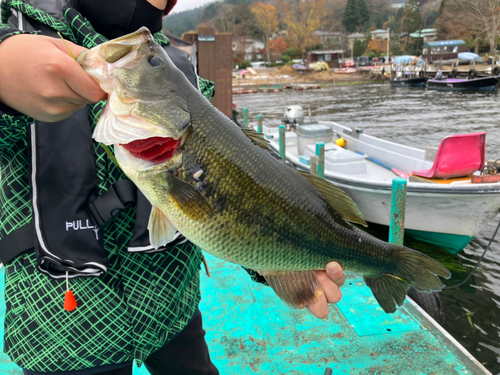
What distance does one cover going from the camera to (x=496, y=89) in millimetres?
29750

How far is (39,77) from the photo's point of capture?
94 centimetres

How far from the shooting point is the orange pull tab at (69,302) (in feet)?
4.06

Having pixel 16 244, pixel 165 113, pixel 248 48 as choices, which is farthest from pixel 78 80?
pixel 248 48

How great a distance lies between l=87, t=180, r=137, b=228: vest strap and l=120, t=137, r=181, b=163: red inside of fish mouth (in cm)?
23

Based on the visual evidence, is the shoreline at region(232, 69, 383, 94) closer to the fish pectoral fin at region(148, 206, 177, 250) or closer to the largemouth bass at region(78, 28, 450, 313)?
the largemouth bass at region(78, 28, 450, 313)

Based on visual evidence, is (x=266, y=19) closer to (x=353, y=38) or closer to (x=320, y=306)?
(x=353, y=38)

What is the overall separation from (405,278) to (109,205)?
1384 millimetres

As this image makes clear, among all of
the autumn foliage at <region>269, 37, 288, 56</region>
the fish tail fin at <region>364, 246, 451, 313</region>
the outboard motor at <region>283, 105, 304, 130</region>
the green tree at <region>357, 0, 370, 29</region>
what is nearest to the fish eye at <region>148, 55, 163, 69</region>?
the fish tail fin at <region>364, 246, 451, 313</region>

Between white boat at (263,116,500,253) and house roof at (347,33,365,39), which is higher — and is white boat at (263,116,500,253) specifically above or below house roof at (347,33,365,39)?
below

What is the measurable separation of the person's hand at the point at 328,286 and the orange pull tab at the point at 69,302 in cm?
94

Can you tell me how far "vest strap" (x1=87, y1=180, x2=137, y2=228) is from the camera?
1.33 meters

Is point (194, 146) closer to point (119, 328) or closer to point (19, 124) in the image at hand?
point (19, 124)

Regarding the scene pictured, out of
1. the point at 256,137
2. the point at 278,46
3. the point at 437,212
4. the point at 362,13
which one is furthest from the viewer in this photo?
the point at 362,13

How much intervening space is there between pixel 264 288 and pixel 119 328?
8.56 ft
